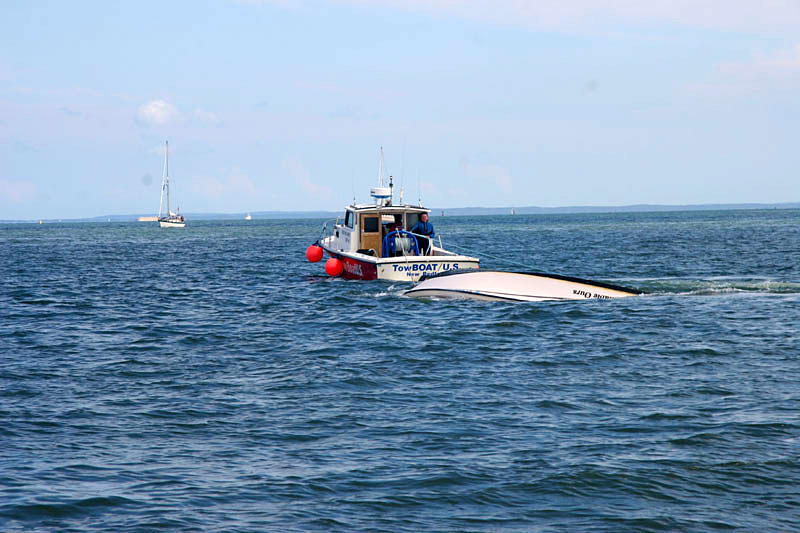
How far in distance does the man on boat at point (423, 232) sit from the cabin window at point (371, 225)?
4.90 ft

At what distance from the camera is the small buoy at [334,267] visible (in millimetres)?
29828

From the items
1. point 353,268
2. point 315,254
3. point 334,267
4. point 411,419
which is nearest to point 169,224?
point 315,254

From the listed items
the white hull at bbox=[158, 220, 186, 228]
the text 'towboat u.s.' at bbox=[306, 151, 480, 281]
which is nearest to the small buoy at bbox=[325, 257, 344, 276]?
the text 'towboat u.s.' at bbox=[306, 151, 480, 281]

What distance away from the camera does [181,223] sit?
15062cm

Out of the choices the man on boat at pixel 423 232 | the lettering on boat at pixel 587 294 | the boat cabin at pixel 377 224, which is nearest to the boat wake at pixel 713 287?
the lettering on boat at pixel 587 294

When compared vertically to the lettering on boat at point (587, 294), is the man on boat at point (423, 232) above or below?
above

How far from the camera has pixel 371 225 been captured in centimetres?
2936

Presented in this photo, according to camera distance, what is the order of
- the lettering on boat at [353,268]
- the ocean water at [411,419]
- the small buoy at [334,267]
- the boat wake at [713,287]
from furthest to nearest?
the small buoy at [334,267], the lettering on boat at [353,268], the boat wake at [713,287], the ocean water at [411,419]

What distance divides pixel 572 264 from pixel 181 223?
12003 cm

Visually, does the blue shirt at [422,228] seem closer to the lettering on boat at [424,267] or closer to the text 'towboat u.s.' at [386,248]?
the text 'towboat u.s.' at [386,248]

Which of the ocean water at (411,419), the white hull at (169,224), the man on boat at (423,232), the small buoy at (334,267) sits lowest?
the ocean water at (411,419)

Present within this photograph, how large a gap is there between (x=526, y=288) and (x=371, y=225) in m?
8.65

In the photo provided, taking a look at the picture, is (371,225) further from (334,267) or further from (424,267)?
(424,267)

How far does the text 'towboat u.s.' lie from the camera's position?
26.2m
